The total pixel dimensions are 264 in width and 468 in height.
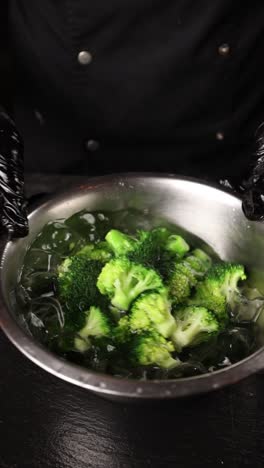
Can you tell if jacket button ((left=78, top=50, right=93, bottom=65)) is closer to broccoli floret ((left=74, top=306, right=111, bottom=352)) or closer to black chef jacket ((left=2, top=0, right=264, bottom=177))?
black chef jacket ((left=2, top=0, right=264, bottom=177))

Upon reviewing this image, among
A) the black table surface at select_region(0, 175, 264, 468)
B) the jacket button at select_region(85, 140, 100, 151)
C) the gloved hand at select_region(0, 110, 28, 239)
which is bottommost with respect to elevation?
the black table surface at select_region(0, 175, 264, 468)

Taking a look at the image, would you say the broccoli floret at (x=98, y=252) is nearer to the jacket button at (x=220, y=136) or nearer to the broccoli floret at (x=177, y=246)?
the broccoli floret at (x=177, y=246)

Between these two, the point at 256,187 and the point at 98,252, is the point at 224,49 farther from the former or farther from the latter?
the point at 98,252

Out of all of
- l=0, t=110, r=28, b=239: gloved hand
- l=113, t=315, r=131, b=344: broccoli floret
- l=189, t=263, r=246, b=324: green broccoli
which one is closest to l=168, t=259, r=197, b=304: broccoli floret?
l=189, t=263, r=246, b=324: green broccoli

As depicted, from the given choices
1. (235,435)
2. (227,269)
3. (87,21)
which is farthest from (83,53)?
(235,435)

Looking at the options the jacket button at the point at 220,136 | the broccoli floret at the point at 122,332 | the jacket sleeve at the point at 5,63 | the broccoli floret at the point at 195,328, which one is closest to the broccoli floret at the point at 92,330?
the broccoli floret at the point at 122,332
